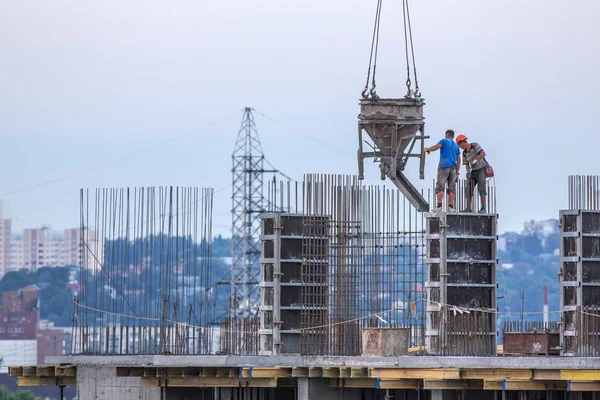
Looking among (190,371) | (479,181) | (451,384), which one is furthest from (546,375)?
(190,371)

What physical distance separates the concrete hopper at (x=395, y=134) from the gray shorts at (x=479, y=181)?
1484 millimetres

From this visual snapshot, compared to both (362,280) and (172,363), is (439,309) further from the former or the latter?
(172,363)

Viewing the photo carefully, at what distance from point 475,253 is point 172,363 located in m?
6.89

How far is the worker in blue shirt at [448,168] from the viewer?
124 ft

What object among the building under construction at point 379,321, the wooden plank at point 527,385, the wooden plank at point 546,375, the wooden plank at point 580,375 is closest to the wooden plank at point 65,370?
the building under construction at point 379,321

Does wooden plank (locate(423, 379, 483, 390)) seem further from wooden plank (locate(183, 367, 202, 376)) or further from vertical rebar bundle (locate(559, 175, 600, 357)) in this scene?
wooden plank (locate(183, 367, 202, 376))

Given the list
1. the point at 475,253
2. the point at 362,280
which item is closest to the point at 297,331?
the point at 362,280

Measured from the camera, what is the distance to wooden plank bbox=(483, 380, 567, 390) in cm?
3384

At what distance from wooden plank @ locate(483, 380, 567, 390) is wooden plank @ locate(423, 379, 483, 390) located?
548mm

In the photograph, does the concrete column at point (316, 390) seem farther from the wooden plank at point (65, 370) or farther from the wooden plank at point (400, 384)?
the wooden plank at point (65, 370)

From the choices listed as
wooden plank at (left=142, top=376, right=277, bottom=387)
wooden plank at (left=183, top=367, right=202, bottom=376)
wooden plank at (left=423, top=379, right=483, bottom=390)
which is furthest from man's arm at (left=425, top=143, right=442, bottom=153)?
wooden plank at (left=183, top=367, right=202, bottom=376)

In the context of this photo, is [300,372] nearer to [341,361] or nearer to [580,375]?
[341,361]

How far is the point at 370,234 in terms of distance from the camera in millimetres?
39000

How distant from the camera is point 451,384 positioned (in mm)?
34688
